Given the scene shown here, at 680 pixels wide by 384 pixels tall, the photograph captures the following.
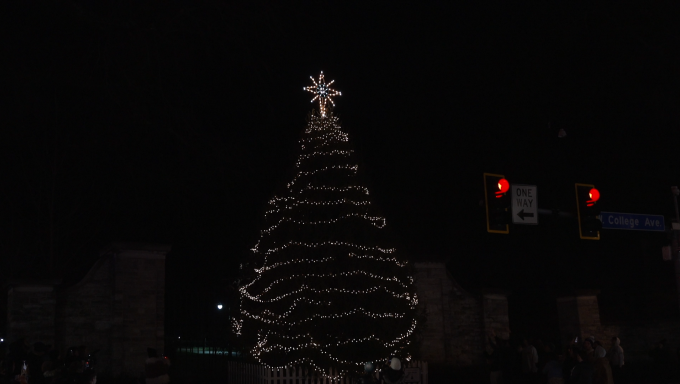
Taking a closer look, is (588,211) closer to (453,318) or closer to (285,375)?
(453,318)

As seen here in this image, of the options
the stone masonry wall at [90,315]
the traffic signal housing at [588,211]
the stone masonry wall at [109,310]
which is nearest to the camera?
the stone masonry wall at [109,310]

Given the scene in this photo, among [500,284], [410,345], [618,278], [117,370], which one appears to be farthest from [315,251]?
[618,278]

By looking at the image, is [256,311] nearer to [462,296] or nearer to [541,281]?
[462,296]

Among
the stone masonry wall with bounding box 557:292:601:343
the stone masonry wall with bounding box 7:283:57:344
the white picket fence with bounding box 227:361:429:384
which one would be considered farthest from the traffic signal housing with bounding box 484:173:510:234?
the stone masonry wall with bounding box 7:283:57:344

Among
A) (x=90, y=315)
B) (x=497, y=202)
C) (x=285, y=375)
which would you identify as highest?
(x=497, y=202)

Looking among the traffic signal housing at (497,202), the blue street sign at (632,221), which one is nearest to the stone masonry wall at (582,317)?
the blue street sign at (632,221)

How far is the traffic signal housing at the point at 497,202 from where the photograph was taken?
46.0ft

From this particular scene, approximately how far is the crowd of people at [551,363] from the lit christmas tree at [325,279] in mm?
2062

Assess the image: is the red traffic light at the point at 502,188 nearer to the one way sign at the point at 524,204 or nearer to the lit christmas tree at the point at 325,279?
the one way sign at the point at 524,204

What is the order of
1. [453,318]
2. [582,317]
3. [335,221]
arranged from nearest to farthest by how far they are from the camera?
[335,221], [453,318], [582,317]

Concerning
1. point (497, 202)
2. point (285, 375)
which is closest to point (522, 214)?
point (497, 202)

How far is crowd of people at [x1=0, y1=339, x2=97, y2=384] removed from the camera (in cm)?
945

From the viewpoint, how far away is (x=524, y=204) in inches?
597

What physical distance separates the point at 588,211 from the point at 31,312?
40.6ft
